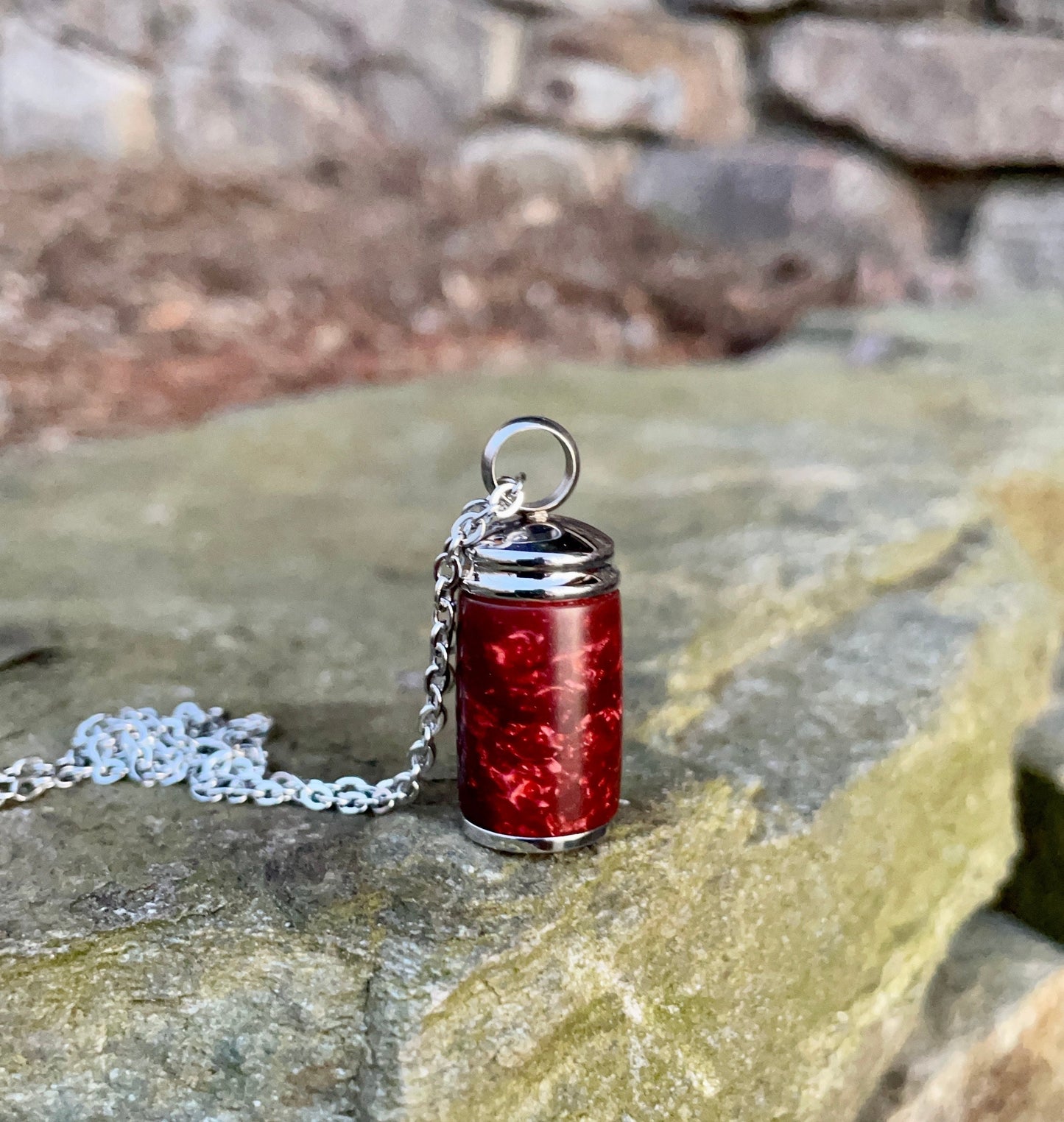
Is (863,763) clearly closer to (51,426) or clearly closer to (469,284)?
(51,426)

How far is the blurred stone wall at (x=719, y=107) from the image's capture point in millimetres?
3830

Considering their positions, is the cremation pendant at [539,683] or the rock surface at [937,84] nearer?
the cremation pendant at [539,683]

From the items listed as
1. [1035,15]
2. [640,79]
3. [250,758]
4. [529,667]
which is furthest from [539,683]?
[1035,15]

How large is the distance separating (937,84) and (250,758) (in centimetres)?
412

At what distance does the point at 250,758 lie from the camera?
101 cm

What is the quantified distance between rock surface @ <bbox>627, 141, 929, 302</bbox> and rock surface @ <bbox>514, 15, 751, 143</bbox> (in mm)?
161

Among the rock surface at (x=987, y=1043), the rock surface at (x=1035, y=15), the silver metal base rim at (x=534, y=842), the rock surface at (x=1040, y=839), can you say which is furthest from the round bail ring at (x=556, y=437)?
the rock surface at (x=1035, y=15)

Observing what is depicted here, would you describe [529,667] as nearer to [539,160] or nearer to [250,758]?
[250,758]

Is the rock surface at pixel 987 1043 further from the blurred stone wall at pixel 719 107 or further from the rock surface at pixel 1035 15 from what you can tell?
the rock surface at pixel 1035 15

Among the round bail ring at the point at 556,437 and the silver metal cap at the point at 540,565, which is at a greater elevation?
the round bail ring at the point at 556,437

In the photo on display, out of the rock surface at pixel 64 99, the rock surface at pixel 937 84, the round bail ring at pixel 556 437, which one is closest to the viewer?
the round bail ring at pixel 556 437

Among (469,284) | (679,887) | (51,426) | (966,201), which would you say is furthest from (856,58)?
(679,887)

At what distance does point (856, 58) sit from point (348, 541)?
11.2 ft

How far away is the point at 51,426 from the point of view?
7.71ft
